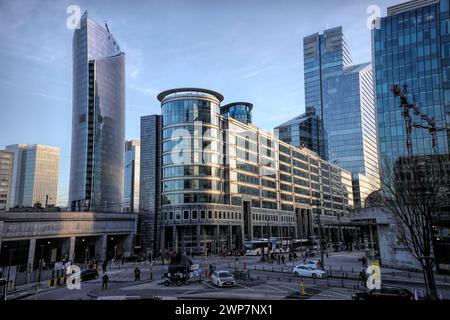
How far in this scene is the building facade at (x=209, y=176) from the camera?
85875 mm

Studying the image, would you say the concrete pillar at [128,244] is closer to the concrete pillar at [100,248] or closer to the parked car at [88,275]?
the concrete pillar at [100,248]

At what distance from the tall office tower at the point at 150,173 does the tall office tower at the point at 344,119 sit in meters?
92.1

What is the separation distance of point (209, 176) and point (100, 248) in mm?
30125

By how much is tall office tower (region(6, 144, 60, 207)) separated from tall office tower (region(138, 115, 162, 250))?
51155mm

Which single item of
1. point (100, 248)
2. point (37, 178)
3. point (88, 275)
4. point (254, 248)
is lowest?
point (88, 275)

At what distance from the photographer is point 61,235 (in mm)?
57875

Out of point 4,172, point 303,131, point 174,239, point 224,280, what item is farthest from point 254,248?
point 303,131

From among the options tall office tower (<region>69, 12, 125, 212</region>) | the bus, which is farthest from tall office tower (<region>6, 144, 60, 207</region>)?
the bus

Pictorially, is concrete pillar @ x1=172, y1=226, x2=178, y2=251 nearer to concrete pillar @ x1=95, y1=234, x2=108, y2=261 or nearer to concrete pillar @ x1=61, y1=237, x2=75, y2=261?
concrete pillar @ x1=95, y1=234, x2=108, y2=261

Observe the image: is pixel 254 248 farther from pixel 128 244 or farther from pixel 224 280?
pixel 224 280

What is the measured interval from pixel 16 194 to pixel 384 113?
16150 cm

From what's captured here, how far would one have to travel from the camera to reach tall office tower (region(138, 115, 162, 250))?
8981 centimetres
